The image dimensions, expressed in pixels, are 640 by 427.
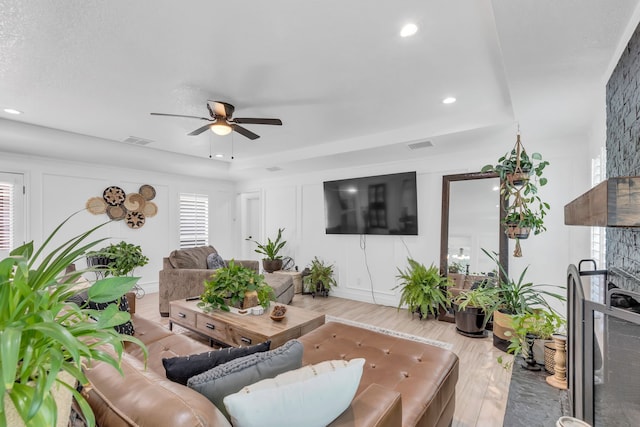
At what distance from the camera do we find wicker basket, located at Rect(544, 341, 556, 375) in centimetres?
175

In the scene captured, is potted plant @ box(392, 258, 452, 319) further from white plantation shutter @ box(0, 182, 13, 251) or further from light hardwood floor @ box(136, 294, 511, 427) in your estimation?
white plantation shutter @ box(0, 182, 13, 251)

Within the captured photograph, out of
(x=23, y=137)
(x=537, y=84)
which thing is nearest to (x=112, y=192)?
(x=23, y=137)

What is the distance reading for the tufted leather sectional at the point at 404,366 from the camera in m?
1.47

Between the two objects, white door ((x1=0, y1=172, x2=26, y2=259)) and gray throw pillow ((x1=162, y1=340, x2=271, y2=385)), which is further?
white door ((x1=0, y1=172, x2=26, y2=259))

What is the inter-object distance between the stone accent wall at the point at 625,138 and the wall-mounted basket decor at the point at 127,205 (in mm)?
5852

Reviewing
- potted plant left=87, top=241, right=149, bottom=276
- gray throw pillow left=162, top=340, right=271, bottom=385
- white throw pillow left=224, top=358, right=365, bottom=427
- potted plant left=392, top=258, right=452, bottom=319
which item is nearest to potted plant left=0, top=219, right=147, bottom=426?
white throw pillow left=224, top=358, right=365, bottom=427

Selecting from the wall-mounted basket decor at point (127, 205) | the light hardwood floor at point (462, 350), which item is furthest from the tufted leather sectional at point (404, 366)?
the wall-mounted basket decor at point (127, 205)

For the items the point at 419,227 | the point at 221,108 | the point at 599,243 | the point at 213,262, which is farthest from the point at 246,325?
the point at 419,227

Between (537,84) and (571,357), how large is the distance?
1.82 metres

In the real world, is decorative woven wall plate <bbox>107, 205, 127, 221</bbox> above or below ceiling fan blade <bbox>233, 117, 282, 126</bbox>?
below

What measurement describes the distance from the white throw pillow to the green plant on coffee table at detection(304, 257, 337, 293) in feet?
13.3

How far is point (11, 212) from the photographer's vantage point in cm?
422

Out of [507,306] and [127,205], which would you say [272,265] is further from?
[507,306]

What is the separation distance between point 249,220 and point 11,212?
3.95 metres
